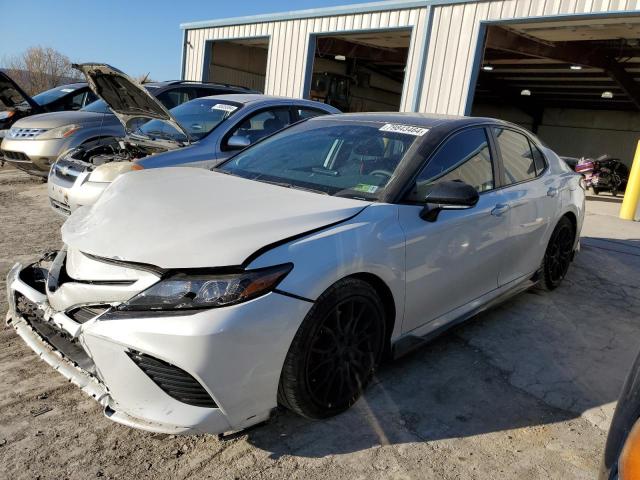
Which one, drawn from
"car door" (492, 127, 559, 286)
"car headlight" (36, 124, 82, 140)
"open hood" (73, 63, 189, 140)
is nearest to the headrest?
"car door" (492, 127, 559, 286)

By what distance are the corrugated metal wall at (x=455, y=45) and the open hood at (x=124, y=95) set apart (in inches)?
235

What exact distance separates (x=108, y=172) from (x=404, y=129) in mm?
3227

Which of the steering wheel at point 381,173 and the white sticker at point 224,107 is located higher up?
the white sticker at point 224,107

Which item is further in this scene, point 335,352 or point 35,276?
point 35,276

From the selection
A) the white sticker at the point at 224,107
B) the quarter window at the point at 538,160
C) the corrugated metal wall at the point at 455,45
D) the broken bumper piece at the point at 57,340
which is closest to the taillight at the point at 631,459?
the broken bumper piece at the point at 57,340

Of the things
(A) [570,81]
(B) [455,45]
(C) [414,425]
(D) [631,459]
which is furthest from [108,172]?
(A) [570,81]

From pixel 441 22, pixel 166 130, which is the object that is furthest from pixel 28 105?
pixel 441 22

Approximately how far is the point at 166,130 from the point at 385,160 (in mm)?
3373

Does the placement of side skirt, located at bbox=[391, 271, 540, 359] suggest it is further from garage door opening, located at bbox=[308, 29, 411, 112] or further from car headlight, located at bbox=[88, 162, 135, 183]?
garage door opening, located at bbox=[308, 29, 411, 112]

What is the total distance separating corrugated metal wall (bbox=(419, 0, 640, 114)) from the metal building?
0.02 m

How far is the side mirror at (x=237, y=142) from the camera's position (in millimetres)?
5454

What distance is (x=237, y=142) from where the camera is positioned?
5.48m

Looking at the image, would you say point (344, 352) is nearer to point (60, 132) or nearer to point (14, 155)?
point (60, 132)

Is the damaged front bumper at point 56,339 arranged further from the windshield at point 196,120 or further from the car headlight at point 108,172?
the windshield at point 196,120
